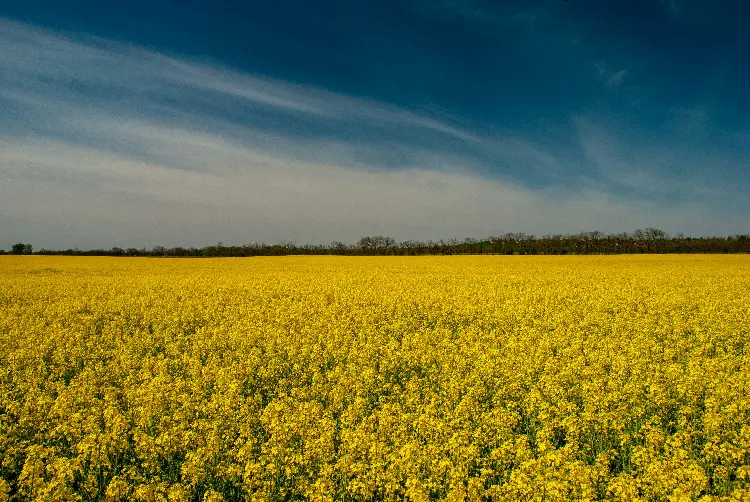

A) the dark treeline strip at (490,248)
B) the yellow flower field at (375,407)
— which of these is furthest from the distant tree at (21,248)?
the yellow flower field at (375,407)

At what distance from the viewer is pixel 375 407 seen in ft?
23.8

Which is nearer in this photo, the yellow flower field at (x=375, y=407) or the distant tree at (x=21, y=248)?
the yellow flower field at (x=375, y=407)

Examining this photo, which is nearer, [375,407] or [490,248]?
[375,407]

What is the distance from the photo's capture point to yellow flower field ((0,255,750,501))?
4.54 metres

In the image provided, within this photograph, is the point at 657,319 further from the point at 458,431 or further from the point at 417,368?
the point at 458,431

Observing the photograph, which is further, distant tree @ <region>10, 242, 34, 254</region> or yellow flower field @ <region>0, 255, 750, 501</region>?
distant tree @ <region>10, 242, 34, 254</region>

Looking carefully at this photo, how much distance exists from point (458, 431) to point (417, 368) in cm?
366

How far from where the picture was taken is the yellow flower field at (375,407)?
4.54 metres

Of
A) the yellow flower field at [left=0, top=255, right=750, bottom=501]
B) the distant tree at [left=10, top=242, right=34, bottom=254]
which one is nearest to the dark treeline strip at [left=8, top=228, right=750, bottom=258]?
the distant tree at [left=10, top=242, right=34, bottom=254]

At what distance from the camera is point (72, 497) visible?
13.9ft

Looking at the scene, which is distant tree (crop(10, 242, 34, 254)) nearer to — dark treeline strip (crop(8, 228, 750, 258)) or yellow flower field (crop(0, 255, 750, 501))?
dark treeline strip (crop(8, 228, 750, 258))

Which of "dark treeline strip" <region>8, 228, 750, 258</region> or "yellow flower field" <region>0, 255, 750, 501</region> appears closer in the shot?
"yellow flower field" <region>0, 255, 750, 501</region>

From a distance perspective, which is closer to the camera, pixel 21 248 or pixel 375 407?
pixel 375 407

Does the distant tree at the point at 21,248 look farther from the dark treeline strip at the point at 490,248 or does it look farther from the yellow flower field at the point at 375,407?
the yellow flower field at the point at 375,407
